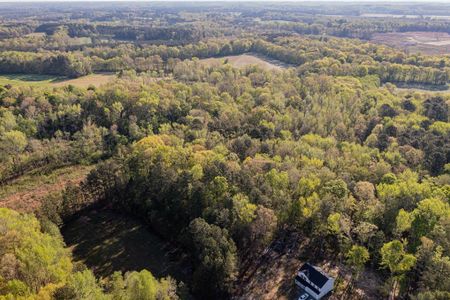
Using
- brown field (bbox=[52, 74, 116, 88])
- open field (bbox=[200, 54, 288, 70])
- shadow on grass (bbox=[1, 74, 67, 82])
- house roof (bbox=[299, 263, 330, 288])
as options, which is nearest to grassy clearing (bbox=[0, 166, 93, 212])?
house roof (bbox=[299, 263, 330, 288])

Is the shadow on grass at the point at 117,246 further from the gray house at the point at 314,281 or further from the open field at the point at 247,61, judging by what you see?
the open field at the point at 247,61

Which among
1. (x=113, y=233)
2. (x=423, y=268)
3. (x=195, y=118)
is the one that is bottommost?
(x=113, y=233)

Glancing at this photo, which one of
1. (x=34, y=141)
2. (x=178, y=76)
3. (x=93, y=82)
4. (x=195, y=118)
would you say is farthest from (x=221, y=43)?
(x=34, y=141)

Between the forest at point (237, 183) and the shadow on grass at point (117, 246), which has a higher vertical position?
the forest at point (237, 183)

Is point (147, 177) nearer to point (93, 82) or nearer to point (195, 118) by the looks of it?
point (195, 118)

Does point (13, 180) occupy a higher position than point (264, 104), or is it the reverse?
point (264, 104)

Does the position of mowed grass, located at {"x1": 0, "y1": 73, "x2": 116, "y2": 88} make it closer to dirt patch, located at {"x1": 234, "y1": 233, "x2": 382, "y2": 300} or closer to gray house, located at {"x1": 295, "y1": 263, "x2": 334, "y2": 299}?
dirt patch, located at {"x1": 234, "y1": 233, "x2": 382, "y2": 300}

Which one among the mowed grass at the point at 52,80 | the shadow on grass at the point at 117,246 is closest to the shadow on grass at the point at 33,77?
the mowed grass at the point at 52,80
